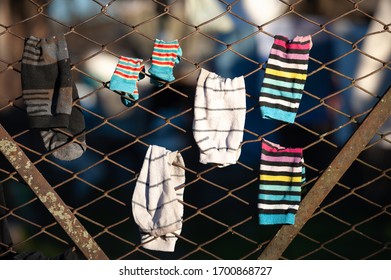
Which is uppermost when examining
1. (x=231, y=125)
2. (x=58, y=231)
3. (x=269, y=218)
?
(x=231, y=125)

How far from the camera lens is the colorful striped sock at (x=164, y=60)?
2137 mm

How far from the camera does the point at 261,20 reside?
12.8 ft

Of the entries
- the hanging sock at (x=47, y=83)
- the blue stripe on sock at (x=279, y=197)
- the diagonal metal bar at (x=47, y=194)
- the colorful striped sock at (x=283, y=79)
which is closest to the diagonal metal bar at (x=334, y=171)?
the blue stripe on sock at (x=279, y=197)

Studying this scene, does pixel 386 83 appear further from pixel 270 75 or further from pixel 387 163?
pixel 270 75

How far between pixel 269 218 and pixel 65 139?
82cm

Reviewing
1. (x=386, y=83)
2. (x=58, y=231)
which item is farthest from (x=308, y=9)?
(x=58, y=231)

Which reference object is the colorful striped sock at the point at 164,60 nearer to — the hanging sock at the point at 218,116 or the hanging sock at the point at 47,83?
the hanging sock at the point at 218,116

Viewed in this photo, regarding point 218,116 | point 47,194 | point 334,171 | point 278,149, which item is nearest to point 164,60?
point 218,116

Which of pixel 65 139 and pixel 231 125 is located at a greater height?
pixel 231 125

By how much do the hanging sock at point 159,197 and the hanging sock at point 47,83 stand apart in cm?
35

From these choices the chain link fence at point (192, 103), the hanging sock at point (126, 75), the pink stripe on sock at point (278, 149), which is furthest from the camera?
the chain link fence at point (192, 103)

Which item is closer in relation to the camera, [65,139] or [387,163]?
[65,139]

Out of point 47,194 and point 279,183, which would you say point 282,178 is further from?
point 47,194

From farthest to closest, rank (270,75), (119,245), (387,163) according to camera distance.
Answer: (387,163)
(119,245)
(270,75)
